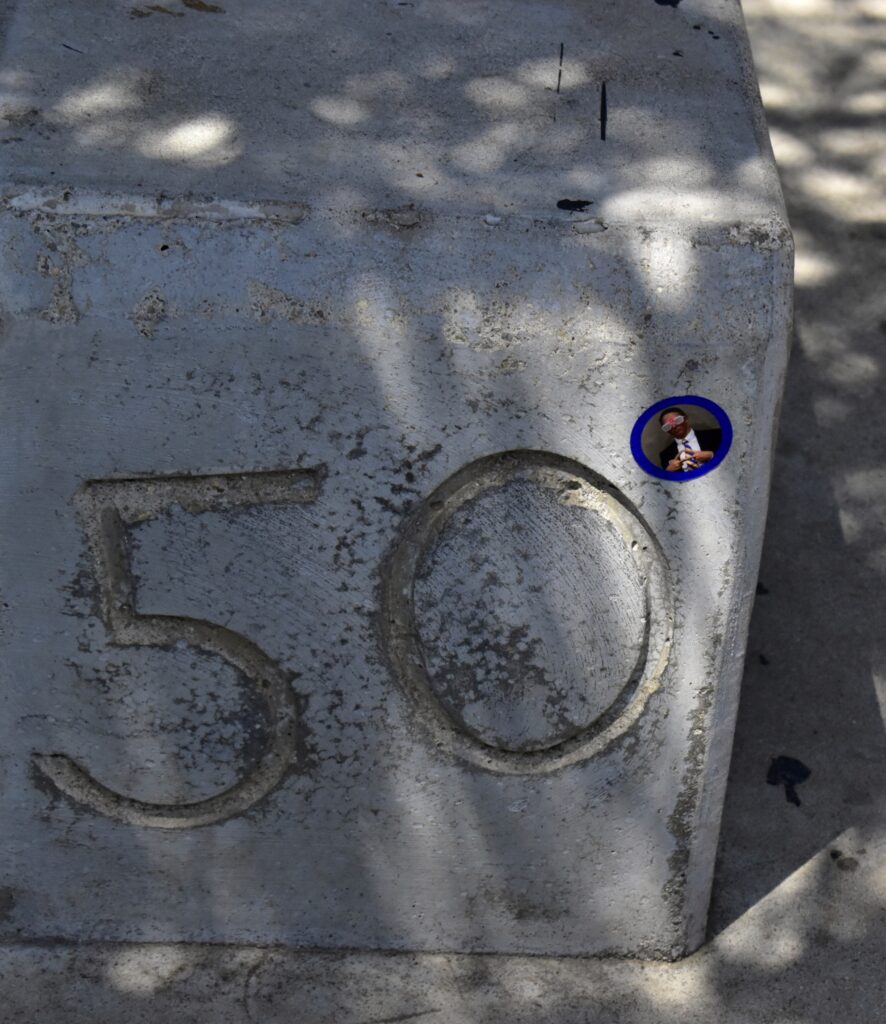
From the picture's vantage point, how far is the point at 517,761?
212cm

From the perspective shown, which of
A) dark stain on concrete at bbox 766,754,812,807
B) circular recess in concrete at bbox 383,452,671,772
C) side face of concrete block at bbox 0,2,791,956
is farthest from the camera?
dark stain on concrete at bbox 766,754,812,807

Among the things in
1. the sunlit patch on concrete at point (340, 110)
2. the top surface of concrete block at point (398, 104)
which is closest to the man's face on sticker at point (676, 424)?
the top surface of concrete block at point (398, 104)

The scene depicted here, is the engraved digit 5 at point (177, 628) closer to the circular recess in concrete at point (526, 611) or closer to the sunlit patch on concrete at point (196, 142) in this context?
the circular recess in concrete at point (526, 611)

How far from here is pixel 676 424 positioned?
1.88 m

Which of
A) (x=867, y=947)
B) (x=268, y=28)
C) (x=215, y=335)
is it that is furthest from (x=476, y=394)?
(x=867, y=947)

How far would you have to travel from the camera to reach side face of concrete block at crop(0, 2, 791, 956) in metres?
1.84

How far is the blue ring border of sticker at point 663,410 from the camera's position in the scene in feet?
6.15

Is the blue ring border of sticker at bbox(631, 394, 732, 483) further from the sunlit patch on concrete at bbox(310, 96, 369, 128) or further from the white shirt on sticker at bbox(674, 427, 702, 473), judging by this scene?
the sunlit patch on concrete at bbox(310, 96, 369, 128)

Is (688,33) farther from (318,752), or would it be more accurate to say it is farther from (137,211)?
(318,752)

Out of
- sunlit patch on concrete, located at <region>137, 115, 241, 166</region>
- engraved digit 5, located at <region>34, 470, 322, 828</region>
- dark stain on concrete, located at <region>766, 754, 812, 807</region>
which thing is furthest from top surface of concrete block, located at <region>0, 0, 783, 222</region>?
dark stain on concrete, located at <region>766, 754, 812, 807</region>

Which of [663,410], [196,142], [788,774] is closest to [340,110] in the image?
[196,142]

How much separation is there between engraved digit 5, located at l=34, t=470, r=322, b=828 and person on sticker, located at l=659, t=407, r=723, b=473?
19.0 inches

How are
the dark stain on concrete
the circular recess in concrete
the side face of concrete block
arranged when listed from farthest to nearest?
the dark stain on concrete
the circular recess in concrete
the side face of concrete block

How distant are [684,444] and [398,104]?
0.68 m
